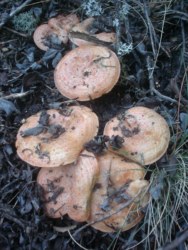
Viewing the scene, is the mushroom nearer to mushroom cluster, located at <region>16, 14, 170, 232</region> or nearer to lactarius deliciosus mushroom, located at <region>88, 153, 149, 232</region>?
mushroom cluster, located at <region>16, 14, 170, 232</region>

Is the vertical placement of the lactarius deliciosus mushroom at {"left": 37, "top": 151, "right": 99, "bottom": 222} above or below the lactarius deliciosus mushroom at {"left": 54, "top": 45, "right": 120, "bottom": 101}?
below

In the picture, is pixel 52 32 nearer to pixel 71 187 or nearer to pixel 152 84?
pixel 152 84

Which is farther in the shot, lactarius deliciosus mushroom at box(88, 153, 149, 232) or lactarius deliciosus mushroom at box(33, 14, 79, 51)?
lactarius deliciosus mushroom at box(33, 14, 79, 51)

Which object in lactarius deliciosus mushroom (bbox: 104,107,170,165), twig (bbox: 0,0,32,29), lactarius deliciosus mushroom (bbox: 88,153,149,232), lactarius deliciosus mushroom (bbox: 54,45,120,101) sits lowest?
lactarius deliciosus mushroom (bbox: 88,153,149,232)

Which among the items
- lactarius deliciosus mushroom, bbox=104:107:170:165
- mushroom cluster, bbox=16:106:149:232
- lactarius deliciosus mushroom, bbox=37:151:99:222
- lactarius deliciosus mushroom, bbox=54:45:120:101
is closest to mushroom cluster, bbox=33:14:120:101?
lactarius deliciosus mushroom, bbox=54:45:120:101

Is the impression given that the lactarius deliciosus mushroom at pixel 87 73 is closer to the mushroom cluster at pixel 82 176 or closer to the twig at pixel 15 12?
the mushroom cluster at pixel 82 176

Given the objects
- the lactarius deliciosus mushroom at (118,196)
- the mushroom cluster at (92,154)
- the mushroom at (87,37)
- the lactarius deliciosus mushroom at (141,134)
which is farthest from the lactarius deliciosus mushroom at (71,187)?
the mushroom at (87,37)

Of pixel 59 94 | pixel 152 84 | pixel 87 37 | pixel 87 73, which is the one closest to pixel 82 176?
pixel 87 73
